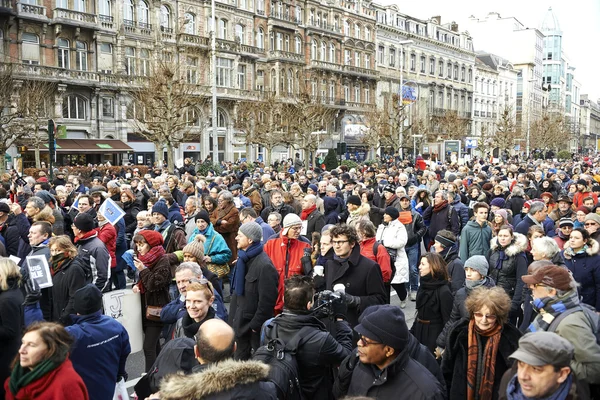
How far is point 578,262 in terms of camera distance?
20.1 ft

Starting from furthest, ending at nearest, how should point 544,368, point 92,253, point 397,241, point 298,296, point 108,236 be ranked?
point 397,241 → point 108,236 → point 92,253 → point 298,296 → point 544,368

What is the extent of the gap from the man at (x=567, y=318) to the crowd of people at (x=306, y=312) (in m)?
0.01

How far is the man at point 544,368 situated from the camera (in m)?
Result: 2.95

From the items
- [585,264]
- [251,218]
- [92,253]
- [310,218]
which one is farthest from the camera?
[310,218]

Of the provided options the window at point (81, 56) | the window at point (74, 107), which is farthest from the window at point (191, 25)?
the window at point (74, 107)

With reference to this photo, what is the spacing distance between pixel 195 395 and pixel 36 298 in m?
2.89

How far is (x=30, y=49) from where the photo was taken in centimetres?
3356

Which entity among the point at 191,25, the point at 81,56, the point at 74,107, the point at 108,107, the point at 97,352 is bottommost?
the point at 97,352

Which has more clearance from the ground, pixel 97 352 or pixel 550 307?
pixel 550 307

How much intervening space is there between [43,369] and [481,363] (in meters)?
2.86

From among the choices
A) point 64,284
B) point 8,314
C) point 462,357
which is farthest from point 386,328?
point 64,284

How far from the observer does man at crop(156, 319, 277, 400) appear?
2830mm

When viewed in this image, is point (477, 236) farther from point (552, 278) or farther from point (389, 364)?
point (389, 364)

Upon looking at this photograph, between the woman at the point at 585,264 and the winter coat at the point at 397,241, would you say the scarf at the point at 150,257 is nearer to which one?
the winter coat at the point at 397,241
